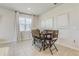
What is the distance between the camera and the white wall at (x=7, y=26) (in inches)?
79.0

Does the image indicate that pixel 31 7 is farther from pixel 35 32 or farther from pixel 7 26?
pixel 7 26

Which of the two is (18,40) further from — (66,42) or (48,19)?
→ (66,42)

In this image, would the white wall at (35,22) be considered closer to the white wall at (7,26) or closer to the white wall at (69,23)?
the white wall at (69,23)

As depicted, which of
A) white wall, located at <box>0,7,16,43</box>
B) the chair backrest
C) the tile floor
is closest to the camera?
the tile floor

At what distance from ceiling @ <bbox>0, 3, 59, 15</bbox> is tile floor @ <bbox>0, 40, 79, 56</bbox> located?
2.23ft

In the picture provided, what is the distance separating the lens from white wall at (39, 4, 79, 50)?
2.00m

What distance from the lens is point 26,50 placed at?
6.81 ft

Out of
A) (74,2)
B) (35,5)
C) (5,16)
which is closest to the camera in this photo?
(74,2)

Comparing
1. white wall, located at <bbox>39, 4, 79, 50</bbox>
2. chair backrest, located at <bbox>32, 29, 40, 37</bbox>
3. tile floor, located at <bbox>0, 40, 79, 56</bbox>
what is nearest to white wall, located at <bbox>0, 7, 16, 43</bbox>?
tile floor, located at <bbox>0, 40, 79, 56</bbox>

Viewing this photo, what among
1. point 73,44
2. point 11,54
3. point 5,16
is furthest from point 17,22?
point 73,44

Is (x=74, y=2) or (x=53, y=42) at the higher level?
(x=74, y=2)

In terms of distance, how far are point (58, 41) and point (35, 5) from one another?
0.90 metres

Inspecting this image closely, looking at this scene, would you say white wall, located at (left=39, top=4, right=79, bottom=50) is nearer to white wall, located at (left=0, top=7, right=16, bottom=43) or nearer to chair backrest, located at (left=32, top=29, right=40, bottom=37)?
chair backrest, located at (left=32, top=29, right=40, bottom=37)

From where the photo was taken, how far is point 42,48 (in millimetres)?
2158
